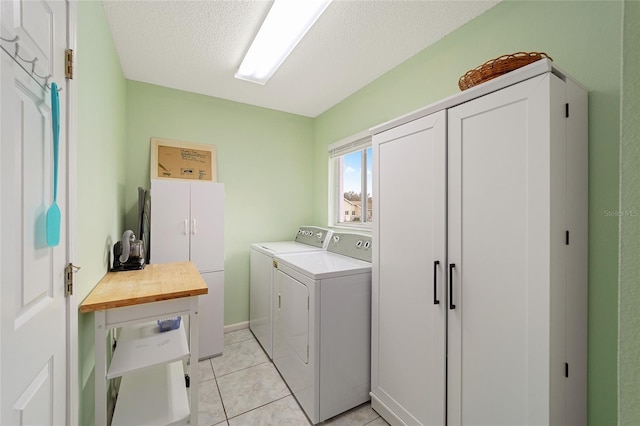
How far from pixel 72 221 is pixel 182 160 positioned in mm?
1869

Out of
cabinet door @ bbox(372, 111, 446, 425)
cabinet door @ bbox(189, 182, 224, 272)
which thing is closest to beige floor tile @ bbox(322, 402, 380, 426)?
cabinet door @ bbox(372, 111, 446, 425)

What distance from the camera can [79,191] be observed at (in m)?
1.19

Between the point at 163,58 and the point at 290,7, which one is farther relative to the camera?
the point at 163,58

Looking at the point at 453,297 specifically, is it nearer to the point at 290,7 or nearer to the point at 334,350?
the point at 334,350

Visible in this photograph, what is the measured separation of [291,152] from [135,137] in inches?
67.4

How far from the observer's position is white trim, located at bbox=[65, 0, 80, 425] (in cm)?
104

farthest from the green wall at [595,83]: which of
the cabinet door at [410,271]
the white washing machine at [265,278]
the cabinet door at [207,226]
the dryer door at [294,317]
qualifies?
the cabinet door at [207,226]

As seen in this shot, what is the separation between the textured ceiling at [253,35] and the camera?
165 centimetres

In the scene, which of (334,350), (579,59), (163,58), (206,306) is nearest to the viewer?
(579,59)

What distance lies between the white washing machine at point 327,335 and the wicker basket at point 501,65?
1.32m

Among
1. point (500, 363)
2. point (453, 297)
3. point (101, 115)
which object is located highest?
point (101, 115)

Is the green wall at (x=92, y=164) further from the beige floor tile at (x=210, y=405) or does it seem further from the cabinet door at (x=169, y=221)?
the beige floor tile at (x=210, y=405)

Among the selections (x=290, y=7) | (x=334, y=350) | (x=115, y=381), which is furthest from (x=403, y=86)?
(x=115, y=381)

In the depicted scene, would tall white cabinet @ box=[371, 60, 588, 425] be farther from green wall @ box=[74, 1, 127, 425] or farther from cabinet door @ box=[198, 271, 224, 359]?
cabinet door @ box=[198, 271, 224, 359]
